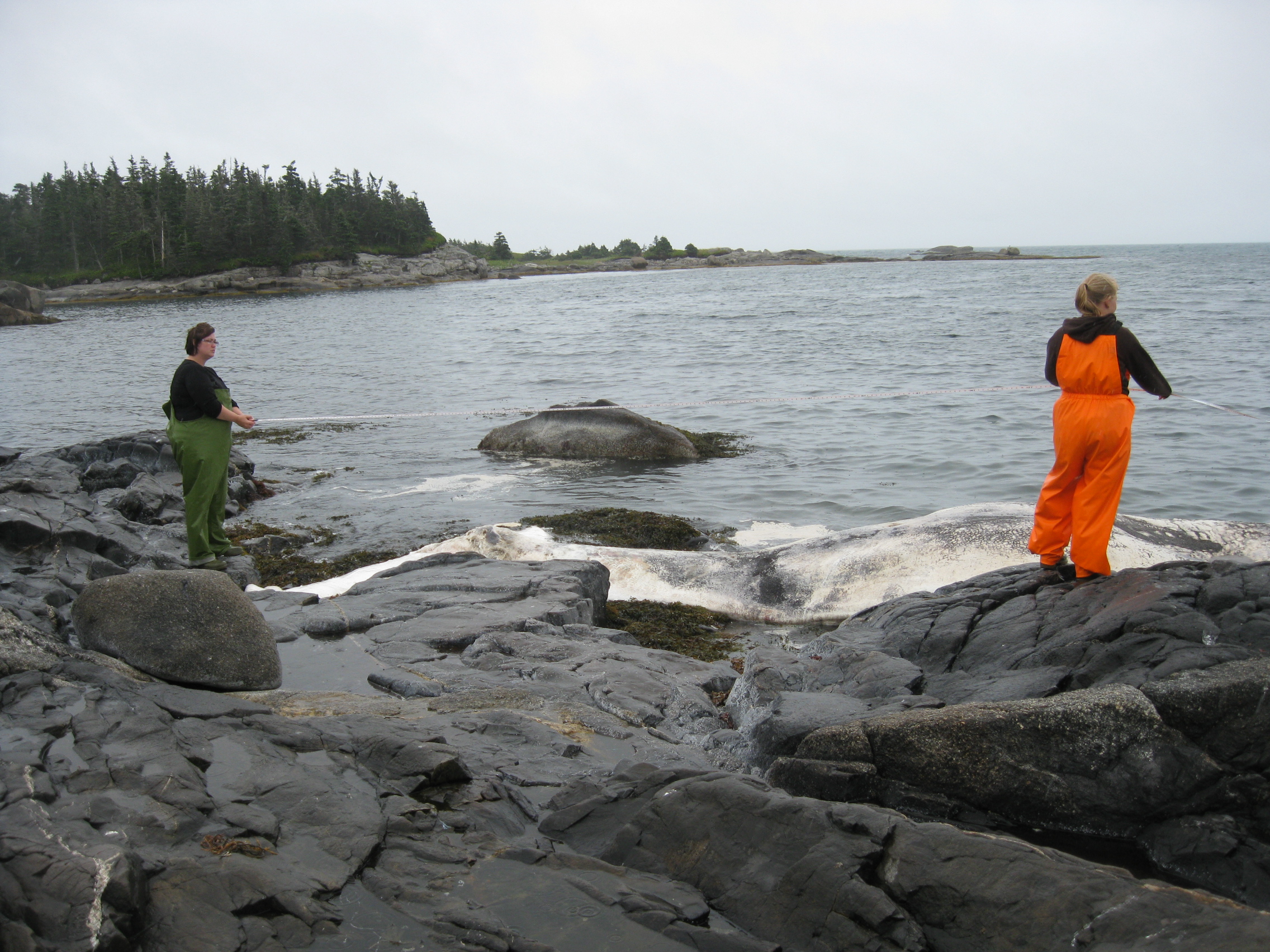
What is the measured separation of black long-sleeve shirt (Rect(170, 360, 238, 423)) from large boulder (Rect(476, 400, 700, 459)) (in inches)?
288

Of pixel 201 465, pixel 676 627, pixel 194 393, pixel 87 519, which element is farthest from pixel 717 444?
pixel 87 519

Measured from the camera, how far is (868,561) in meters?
7.63

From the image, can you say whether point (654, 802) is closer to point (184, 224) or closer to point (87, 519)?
point (87, 519)

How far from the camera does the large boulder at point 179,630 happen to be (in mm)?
4871

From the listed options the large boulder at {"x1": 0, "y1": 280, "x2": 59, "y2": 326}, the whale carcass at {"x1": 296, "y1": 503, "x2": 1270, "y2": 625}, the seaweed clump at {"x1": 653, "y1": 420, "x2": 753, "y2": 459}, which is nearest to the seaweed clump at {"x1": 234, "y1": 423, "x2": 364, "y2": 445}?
the seaweed clump at {"x1": 653, "y1": 420, "x2": 753, "y2": 459}

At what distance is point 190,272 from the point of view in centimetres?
8556

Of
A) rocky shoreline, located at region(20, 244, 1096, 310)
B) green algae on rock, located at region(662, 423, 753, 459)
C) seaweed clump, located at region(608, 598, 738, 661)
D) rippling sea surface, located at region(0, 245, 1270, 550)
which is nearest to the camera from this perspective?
seaweed clump, located at region(608, 598, 738, 661)

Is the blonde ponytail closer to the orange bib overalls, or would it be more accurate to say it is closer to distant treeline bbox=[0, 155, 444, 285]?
the orange bib overalls

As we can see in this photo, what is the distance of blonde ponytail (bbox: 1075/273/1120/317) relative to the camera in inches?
216

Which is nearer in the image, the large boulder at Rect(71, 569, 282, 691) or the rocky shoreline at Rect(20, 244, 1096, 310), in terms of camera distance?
the large boulder at Rect(71, 569, 282, 691)

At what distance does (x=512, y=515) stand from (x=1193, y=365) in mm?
18605

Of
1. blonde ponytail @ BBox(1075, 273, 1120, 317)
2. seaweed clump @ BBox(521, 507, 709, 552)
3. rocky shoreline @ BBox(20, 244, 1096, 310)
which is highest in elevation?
rocky shoreline @ BBox(20, 244, 1096, 310)

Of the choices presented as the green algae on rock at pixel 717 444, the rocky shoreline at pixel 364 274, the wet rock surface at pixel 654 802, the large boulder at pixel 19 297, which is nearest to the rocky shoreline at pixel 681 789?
the wet rock surface at pixel 654 802

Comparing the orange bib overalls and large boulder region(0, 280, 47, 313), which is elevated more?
large boulder region(0, 280, 47, 313)
